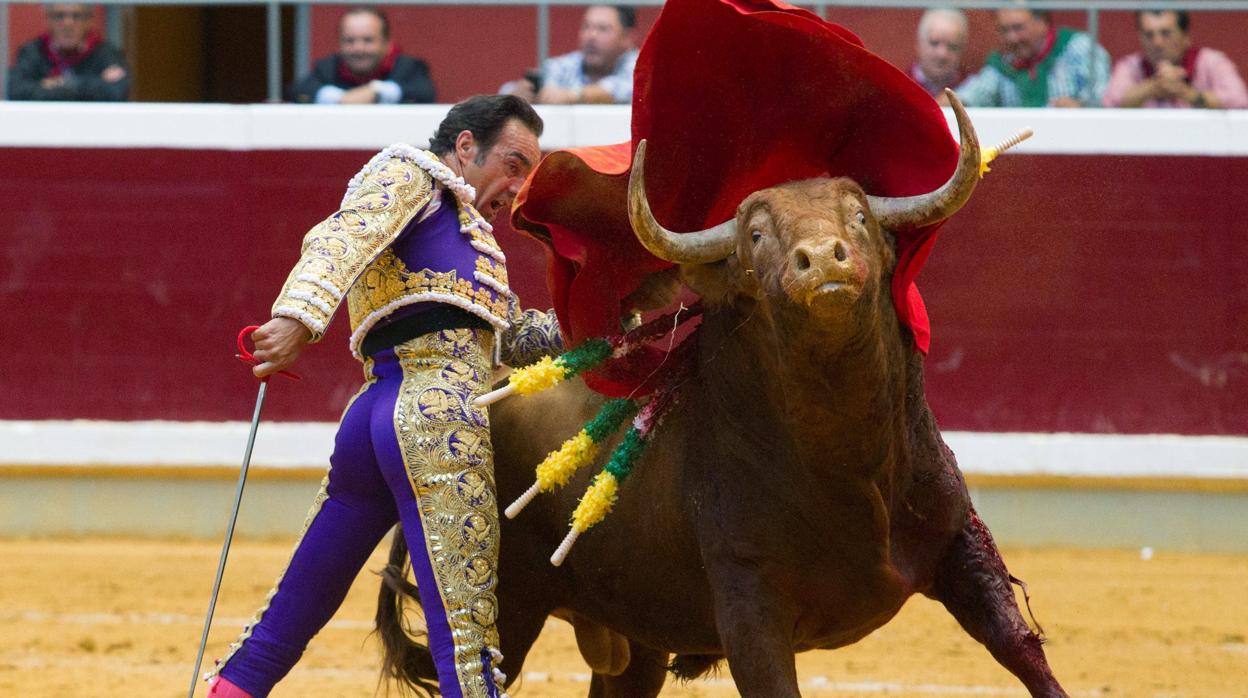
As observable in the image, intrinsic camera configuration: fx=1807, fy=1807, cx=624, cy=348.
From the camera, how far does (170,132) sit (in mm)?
7922

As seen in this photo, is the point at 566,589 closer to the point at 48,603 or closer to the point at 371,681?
the point at 371,681

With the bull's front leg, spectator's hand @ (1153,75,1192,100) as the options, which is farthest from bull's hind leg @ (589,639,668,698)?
spectator's hand @ (1153,75,1192,100)

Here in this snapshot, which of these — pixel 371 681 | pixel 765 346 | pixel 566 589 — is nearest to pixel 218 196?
pixel 371 681

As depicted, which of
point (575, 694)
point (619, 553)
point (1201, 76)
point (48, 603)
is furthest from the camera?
point (1201, 76)

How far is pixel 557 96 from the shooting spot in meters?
7.82

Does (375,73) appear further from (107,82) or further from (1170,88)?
(1170,88)

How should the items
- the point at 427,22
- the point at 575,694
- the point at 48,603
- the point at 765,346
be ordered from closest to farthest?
1. the point at 765,346
2. the point at 575,694
3. the point at 48,603
4. the point at 427,22

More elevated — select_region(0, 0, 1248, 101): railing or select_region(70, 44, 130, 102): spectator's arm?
select_region(0, 0, 1248, 101): railing

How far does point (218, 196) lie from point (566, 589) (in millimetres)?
4606

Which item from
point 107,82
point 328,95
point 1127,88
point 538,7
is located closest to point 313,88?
point 328,95

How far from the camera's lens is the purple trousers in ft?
11.3

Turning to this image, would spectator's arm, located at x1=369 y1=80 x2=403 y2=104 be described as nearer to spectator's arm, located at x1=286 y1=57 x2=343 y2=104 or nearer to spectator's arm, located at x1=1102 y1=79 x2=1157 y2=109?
spectator's arm, located at x1=286 y1=57 x2=343 y2=104

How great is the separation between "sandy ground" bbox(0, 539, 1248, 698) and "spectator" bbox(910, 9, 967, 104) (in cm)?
204

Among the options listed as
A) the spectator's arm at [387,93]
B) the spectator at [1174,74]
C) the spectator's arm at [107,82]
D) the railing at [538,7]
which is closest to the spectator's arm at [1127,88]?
the spectator at [1174,74]
